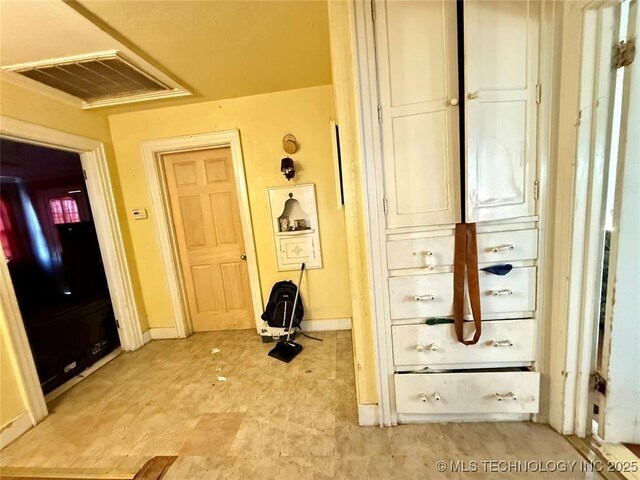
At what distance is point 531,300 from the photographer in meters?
1.33

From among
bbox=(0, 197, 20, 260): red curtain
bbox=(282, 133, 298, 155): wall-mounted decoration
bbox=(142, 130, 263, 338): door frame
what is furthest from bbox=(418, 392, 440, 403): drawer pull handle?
bbox=(0, 197, 20, 260): red curtain

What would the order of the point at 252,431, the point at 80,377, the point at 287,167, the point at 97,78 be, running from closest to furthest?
the point at 252,431
the point at 97,78
the point at 80,377
the point at 287,167

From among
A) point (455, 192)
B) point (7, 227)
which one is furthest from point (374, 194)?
point (7, 227)

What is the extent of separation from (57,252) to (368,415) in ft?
11.2

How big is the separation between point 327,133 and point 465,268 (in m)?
1.79

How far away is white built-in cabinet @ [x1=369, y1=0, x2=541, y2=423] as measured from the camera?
1157 mm

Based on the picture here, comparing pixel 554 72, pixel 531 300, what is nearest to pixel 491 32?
pixel 554 72

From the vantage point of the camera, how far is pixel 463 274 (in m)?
1.28

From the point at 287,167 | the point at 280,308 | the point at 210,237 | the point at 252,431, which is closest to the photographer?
the point at 252,431

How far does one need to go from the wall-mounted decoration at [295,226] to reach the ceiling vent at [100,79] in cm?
128

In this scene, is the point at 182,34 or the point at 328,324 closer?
the point at 182,34

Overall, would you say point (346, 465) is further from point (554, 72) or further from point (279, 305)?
point (554, 72)

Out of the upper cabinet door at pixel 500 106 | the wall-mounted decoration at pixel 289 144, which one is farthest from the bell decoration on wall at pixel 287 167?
the upper cabinet door at pixel 500 106

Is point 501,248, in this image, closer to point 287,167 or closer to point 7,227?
point 287,167
